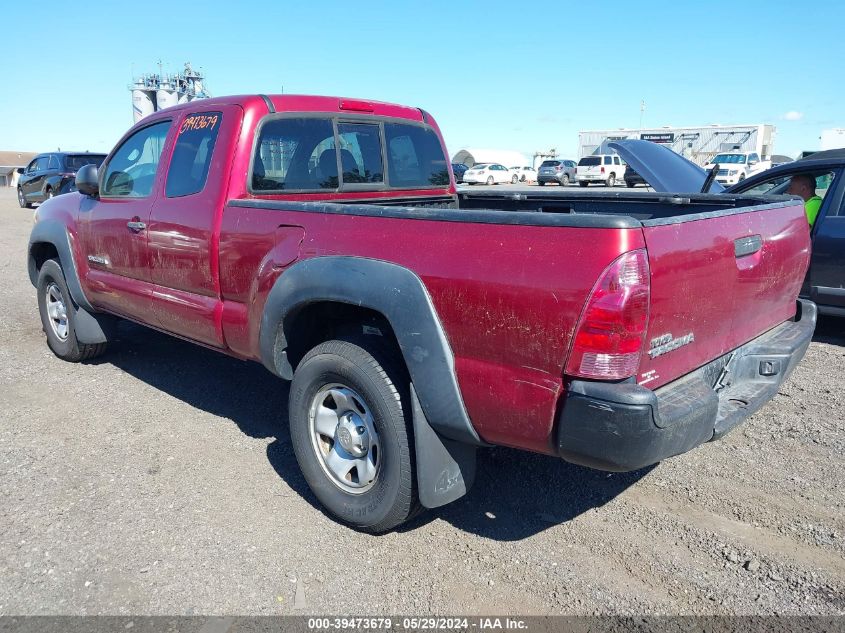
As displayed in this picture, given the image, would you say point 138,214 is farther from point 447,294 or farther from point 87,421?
point 447,294

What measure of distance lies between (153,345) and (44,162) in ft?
51.4

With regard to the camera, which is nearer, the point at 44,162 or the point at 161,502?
the point at 161,502

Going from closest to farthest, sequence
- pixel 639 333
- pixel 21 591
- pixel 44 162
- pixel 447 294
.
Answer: pixel 639 333 → pixel 447 294 → pixel 21 591 → pixel 44 162

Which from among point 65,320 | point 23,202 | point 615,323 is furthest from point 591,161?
point 615,323

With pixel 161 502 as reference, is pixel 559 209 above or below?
above

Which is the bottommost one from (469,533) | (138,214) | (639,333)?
(469,533)

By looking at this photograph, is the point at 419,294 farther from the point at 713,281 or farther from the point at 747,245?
the point at 747,245

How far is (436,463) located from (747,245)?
5.29 ft

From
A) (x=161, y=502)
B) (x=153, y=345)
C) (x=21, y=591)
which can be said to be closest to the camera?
(x=21, y=591)

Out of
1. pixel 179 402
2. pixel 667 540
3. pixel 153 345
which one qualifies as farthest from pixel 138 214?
pixel 667 540

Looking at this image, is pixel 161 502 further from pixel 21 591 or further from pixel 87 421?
pixel 87 421

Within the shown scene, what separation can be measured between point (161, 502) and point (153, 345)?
3136 millimetres

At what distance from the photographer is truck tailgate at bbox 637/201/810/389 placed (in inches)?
91.6

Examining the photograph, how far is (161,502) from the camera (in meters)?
3.34
